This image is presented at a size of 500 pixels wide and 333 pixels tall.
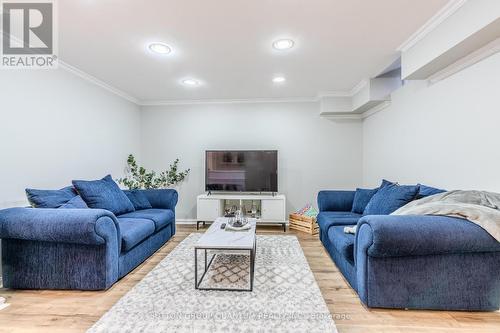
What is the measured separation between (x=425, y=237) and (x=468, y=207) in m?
0.41

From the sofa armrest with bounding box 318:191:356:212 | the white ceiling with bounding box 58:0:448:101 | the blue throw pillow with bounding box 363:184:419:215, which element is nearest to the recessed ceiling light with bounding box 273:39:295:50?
the white ceiling with bounding box 58:0:448:101

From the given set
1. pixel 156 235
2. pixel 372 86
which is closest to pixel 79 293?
pixel 156 235

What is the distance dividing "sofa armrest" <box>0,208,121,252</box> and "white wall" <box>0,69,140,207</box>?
46cm

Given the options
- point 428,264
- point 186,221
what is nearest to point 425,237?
point 428,264

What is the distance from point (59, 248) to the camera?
7.21 ft

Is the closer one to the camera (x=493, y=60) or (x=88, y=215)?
(x=493, y=60)

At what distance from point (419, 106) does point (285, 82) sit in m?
1.76

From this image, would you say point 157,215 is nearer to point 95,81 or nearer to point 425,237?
point 95,81

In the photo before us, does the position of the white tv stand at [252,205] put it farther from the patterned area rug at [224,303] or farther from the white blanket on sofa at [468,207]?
the white blanket on sofa at [468,207]

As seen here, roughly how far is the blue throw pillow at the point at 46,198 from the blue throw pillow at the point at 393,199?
3.21m

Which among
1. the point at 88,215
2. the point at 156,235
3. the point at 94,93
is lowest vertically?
the point at 156,235

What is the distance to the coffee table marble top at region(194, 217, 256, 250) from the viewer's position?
2173mm

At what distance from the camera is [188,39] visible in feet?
8.20

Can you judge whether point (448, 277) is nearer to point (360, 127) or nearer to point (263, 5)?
point (263, 5)
